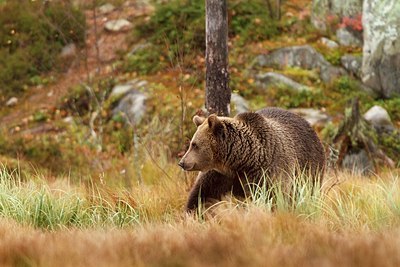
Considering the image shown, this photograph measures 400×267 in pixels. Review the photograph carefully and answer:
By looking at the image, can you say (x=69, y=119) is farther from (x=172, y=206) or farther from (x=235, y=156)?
(x=235, y=156)

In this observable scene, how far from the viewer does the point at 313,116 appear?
14164 mm

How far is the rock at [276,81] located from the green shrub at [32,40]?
15.6 ft

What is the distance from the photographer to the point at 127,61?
17062mm

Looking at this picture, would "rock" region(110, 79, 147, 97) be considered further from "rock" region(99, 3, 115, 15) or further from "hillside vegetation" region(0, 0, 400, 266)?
"rock" region(99, 3, 115, 15)

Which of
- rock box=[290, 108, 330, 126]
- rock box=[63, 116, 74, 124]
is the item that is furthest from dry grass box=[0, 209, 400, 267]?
rock box=[63, 116, 74, 124]

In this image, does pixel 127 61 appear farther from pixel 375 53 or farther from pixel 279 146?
pixel 279 146

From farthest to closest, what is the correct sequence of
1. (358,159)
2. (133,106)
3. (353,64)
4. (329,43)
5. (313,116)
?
(329,43) < (353,64) < (133,106) < (313,116) < (358,159)

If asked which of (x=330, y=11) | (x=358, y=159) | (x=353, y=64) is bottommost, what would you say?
(x=358, y=159)

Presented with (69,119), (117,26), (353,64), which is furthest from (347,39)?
(69,119)

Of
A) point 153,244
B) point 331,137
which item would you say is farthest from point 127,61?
point 153,244

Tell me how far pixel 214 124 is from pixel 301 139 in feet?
4.06

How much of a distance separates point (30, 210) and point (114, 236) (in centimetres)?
230

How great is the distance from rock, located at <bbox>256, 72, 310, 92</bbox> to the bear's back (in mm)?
7481

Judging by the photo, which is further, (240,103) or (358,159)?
(240,103)
